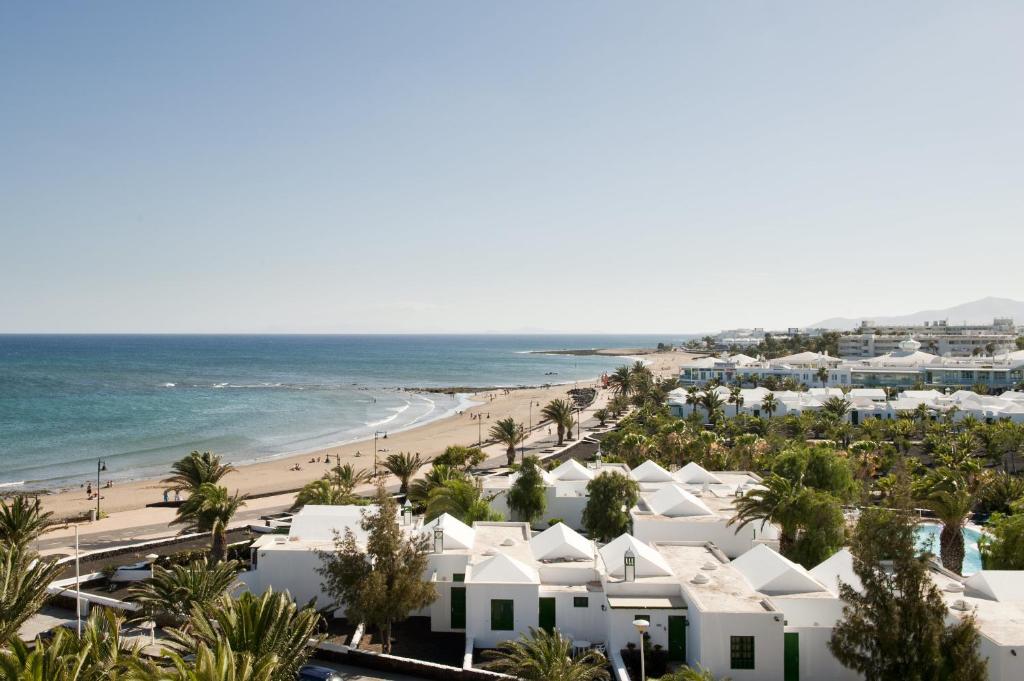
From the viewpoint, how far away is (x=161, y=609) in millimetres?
17469

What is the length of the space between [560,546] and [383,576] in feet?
20.9

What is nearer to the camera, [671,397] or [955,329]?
[671,397]

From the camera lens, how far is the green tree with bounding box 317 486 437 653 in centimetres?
1636

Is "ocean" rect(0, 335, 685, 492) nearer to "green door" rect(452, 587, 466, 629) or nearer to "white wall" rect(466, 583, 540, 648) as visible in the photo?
"green door" rect(452, 587, 466, 629)

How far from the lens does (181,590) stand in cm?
1719

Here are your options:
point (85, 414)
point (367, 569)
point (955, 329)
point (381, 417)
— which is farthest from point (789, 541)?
point (955, 329)

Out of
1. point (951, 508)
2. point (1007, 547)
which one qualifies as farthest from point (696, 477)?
point (1007, 547)

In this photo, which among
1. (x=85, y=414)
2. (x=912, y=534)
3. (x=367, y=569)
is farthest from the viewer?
(x=85, y=414)

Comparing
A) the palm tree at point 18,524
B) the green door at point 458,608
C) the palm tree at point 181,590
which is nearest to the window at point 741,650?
the green door at point 458,608

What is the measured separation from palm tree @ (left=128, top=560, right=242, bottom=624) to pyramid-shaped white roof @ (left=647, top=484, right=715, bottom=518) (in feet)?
48.8

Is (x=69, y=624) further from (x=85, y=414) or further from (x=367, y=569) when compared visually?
(x=85, y=414)

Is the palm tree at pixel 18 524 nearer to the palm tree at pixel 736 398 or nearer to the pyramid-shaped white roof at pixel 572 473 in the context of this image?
the pyramid-shaped white roof at pixel 572 473

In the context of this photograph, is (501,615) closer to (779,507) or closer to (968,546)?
(779,507)

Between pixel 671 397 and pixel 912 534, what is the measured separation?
55.8 m
